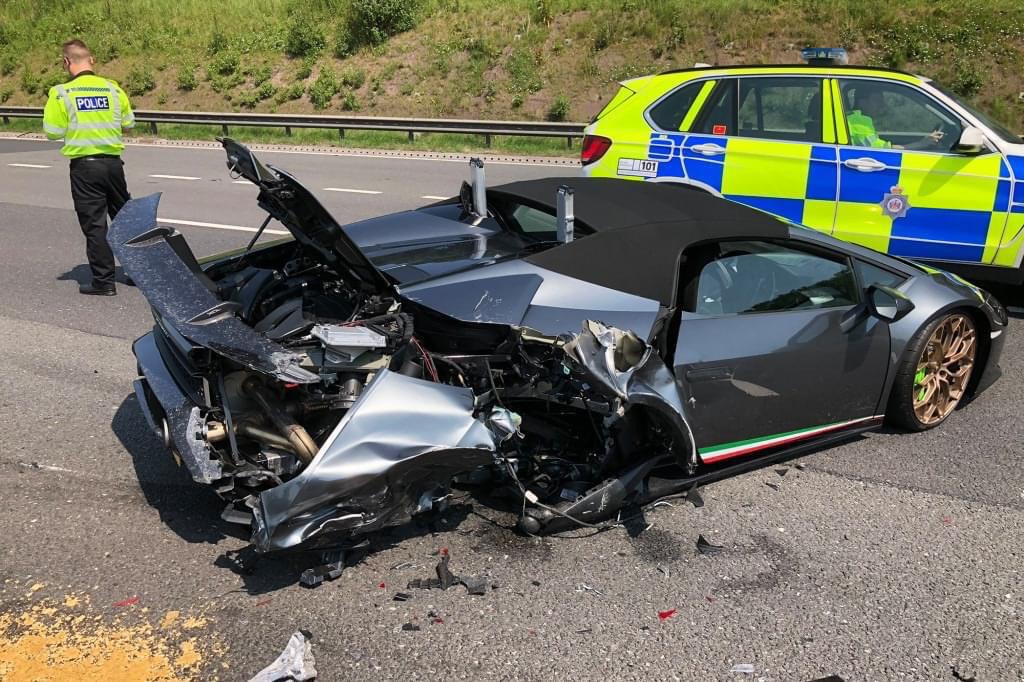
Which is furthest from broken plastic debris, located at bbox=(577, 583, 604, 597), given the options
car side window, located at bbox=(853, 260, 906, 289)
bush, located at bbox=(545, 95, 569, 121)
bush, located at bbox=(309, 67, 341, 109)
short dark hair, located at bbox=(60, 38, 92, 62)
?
bush, located at bbox=(309, 67, 341, 109)

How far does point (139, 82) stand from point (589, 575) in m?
28.1

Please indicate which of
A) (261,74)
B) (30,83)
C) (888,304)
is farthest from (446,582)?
(30,83)

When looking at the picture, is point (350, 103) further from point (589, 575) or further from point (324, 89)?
point (589, 575)

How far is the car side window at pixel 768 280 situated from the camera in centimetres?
369

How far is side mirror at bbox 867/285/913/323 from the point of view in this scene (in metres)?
3.87

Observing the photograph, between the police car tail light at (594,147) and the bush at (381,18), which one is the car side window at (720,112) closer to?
the police car tail light at (594,147)

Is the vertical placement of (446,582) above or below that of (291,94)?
above

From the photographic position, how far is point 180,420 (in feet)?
10.3

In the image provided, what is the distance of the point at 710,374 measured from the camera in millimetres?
3543

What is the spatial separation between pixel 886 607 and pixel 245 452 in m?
2.32

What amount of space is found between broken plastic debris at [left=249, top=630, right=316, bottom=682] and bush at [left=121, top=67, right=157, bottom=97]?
1093 inches

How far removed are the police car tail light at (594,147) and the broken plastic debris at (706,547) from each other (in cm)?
417

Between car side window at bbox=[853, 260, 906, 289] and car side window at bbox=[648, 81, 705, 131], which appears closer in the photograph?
car side window at bbox=[853, 260, 906, 289]

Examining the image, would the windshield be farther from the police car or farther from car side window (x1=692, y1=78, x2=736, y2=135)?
car side window (x1=692, y1=78, x2=736, y2=135)
